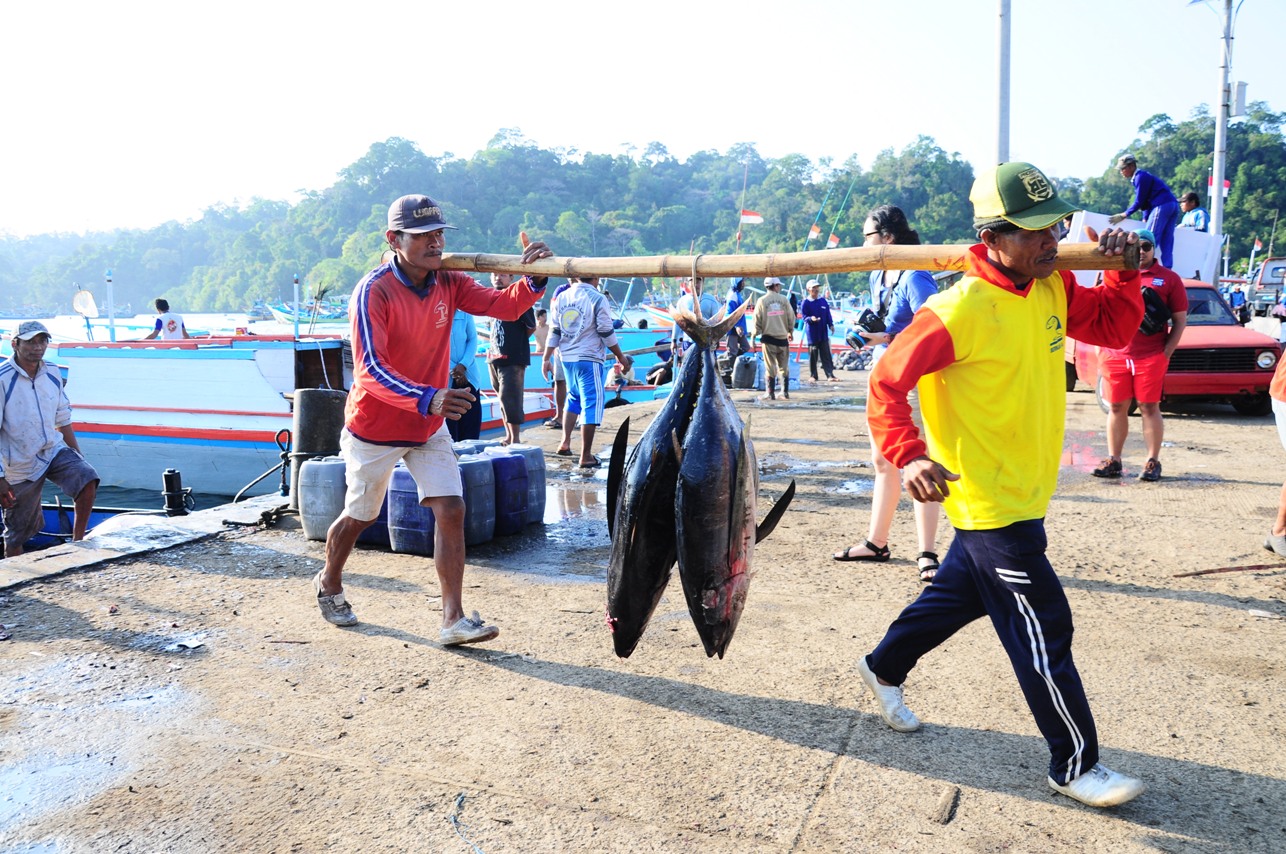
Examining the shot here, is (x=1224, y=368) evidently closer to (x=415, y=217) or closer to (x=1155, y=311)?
(x=1155, y=311)

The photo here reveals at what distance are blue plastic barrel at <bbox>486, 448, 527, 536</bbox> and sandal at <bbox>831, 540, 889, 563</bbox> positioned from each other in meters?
2.32

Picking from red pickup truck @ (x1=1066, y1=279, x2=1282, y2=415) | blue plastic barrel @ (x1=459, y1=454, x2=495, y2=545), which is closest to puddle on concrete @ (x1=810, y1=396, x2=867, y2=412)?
red pickup truck @ (x1=1066, y1=279, x2=1282, y2=415)

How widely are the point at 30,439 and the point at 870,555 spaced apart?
639cm

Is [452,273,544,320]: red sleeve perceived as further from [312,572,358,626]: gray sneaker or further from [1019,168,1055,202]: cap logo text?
[1019,168,1055,202]: cap logo text

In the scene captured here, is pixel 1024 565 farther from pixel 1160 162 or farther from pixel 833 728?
pixel 1160 162

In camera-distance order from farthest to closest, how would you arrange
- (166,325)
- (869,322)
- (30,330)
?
1. (166,325)
2. (30,330)
3. (869,322)

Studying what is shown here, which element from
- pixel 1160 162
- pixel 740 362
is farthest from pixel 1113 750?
pixel 1160 162

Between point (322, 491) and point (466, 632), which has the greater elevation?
point (322, 491)

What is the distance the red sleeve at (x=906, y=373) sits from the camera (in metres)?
2.92

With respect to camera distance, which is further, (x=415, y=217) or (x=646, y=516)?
(x=415, y=217)

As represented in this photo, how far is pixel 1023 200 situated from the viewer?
2.85 metres

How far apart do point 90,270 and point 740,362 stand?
142 meters

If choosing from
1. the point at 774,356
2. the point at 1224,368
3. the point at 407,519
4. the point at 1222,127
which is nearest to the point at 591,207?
the point at 1222,127

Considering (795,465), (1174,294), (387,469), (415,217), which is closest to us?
(415,217)
